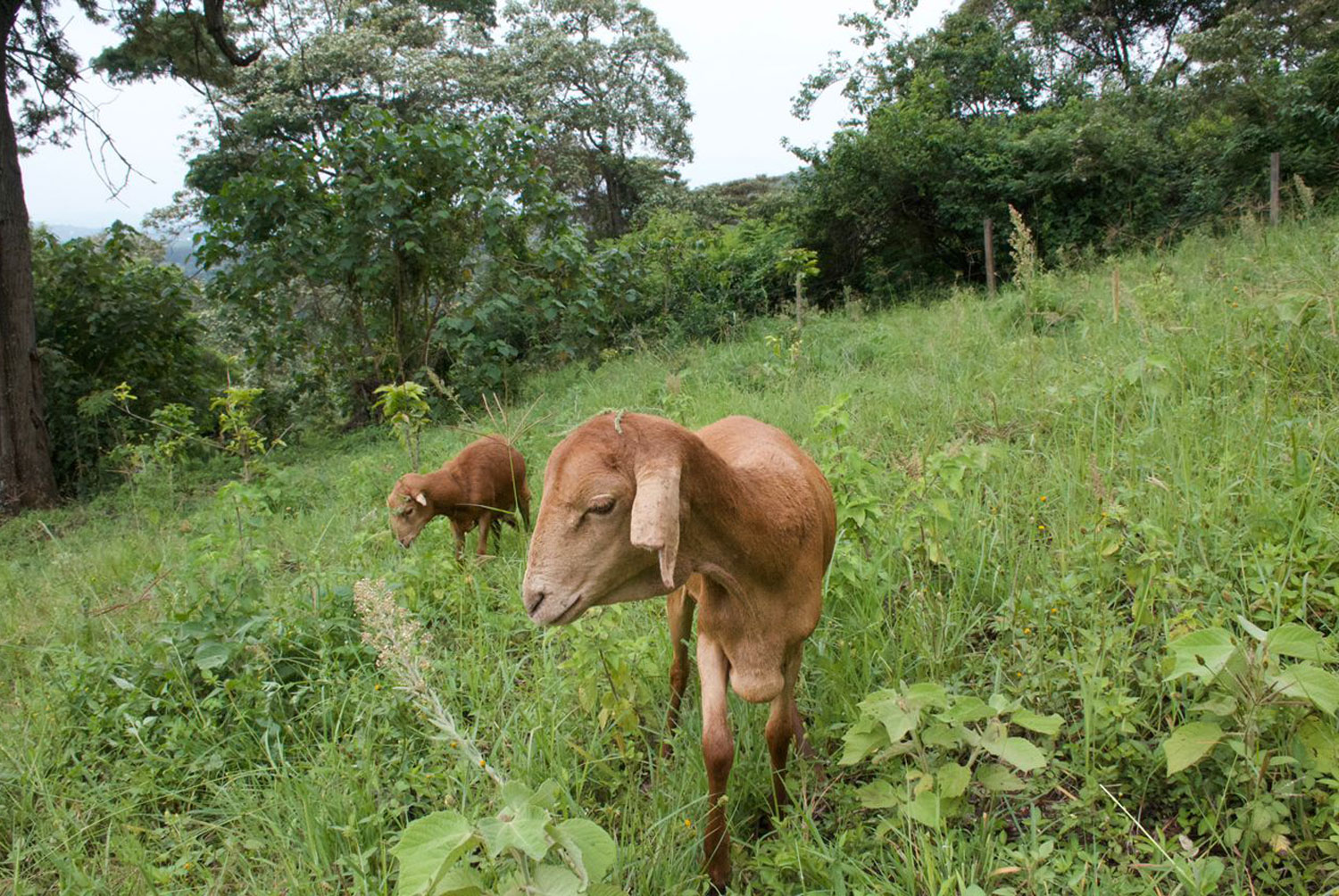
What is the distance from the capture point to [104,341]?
1139 centimetres

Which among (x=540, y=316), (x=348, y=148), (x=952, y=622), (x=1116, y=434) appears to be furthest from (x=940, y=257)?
(x=952, y=622)

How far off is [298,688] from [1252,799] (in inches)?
127

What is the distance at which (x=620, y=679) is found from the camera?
2.50 meters

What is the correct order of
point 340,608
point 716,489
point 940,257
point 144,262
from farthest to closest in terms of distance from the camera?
point 940,257 < point 144,262 < point 340,608 < point 716,489

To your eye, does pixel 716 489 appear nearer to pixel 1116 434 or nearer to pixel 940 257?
pixel 1116 434

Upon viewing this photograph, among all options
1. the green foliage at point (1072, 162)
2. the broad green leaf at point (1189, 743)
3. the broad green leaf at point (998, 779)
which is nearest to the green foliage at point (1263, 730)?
the broad green leaf at point (1189, 743)

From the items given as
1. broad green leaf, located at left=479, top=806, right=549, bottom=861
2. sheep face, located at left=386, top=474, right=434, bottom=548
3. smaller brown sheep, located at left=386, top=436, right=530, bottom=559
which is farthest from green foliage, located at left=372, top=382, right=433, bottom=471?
broad green leaf, located at left=479, top=806, right=549, bottom=861

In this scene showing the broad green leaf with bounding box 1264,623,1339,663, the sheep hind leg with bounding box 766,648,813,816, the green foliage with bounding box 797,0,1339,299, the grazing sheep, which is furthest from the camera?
the green foliage with bounding box 797,0,1339,299

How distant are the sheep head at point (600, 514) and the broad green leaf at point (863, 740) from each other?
72 cm

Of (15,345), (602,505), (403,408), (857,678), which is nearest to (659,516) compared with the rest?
(602,505)

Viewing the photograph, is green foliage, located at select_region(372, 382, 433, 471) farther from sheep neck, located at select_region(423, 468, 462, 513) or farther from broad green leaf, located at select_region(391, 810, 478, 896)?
broad green leaf, located at select_region(391, 810, 478, 896)

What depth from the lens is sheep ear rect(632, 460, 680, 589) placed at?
1.51 metres

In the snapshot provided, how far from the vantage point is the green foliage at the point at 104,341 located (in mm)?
10586

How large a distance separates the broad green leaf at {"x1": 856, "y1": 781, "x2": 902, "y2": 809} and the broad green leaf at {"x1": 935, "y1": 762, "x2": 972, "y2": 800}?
13 cm
